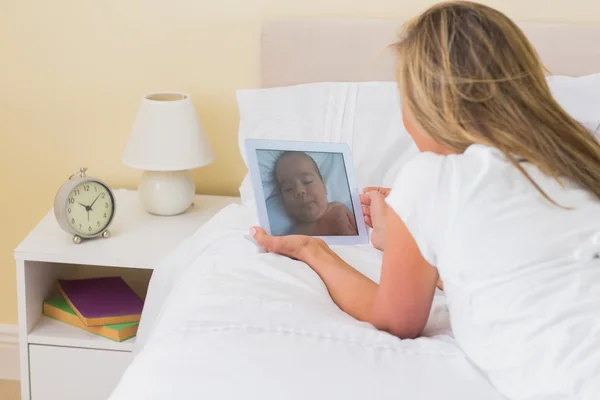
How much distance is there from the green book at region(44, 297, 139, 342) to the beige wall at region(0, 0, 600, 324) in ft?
1.20

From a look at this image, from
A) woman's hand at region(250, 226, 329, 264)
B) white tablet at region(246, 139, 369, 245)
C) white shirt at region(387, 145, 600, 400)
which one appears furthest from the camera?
white tablet at region(246, 139, 369, 245)

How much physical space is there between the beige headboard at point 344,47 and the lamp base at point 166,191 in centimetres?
34

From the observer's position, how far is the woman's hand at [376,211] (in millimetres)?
1646

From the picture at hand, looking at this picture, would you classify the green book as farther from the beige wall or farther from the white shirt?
the white shirt

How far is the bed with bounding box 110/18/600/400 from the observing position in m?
1.07

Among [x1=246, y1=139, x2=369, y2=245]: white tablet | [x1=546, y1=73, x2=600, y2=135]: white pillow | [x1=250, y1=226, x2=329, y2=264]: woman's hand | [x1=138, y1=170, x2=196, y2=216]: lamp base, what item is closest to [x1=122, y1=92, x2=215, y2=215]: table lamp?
[x1=138, y1=170, x2=196, y2=216]: lamp base

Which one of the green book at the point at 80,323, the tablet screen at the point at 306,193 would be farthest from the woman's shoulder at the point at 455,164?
the green book at the point at 80,323

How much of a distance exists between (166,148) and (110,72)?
0.34 meters

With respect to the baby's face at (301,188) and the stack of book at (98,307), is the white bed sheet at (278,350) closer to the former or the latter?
the baby's face at (301,188)

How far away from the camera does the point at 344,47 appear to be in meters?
2.01

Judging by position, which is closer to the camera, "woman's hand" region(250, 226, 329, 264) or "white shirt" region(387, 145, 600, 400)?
"white shirt" region(387, 145, 600, 400)

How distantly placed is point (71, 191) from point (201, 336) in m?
0.82

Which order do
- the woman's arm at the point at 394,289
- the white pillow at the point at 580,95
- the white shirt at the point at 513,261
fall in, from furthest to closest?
the white pillow at the point at 580,95
the woman's arm at the point at 394,289
the white shirt at the point at 513,261

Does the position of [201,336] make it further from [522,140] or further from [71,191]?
[71,191]
